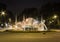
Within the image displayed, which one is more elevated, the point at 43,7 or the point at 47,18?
the point at 43,7

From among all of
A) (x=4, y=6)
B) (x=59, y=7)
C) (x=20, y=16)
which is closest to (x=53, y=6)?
(x=59, y=7)

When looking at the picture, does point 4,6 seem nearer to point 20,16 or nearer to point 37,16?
point 20,16

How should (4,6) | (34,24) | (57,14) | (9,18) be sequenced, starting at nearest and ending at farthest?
(34,24) → (57,14) → (4,6) → (9,18)

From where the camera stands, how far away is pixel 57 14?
79.2 m

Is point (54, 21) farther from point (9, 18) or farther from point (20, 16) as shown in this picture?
point (9, 18)

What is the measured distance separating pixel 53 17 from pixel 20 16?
616 inches

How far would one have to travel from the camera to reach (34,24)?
48.6 m

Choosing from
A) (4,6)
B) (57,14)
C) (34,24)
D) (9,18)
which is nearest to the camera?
(34,24)

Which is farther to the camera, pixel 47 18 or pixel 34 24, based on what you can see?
pixel 47 18

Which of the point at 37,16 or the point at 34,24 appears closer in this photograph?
the point at 34,24

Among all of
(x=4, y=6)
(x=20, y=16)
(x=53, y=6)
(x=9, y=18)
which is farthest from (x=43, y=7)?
(x=9, y=18)

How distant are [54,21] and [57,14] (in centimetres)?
370

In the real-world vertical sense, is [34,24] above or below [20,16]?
below

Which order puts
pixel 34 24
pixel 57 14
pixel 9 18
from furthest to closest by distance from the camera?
pixel 9 18 < pixel 57 14 < pixel 34 24
